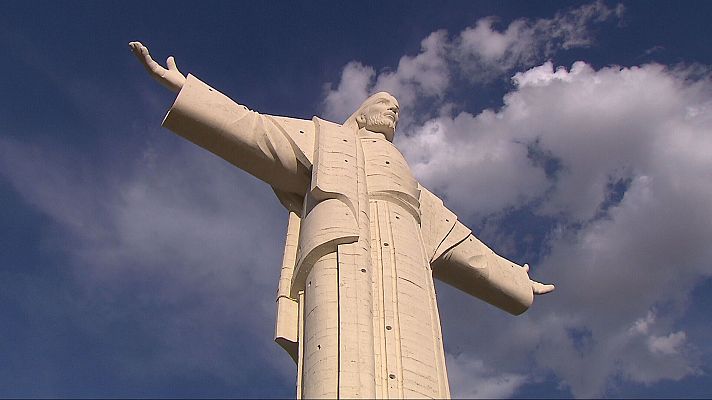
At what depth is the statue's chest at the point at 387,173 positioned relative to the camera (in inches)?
532

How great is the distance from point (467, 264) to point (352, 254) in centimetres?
413

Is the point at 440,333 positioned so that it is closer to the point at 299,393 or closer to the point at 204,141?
the point at 299,393

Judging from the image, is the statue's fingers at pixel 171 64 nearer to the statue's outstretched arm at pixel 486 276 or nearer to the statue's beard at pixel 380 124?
the statue's beard at pixel 380 124

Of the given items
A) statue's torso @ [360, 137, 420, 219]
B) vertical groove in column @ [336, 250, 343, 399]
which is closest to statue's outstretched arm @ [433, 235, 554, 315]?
statue's torso @ [360, 137, 420, 219]

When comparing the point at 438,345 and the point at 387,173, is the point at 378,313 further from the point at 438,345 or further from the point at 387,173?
the point at 387,173

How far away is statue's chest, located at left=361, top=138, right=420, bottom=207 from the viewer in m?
13.5

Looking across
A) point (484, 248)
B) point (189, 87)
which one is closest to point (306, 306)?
point (189, 87)

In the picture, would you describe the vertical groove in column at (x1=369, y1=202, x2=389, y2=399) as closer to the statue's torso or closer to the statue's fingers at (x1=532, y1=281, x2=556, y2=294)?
the statue's torso

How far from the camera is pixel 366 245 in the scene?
12047 mm

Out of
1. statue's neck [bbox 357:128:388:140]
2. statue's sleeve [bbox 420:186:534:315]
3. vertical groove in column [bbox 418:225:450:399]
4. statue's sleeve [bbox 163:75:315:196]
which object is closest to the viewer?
vertical groove in column [bbox 418:225:450:399]

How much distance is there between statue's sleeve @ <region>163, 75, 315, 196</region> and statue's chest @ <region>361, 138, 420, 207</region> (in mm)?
1160

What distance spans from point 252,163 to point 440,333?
14.6 ft

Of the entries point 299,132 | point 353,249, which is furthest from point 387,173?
point 353,249

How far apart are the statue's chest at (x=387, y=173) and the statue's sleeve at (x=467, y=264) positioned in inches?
38.4
